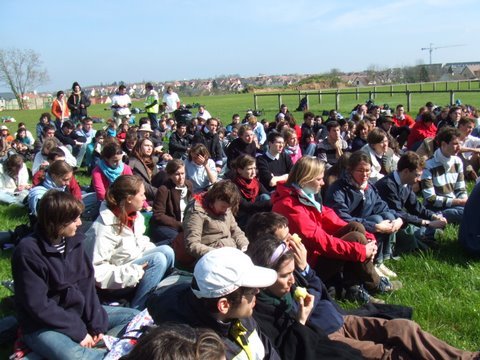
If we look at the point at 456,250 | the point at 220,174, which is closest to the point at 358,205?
the point at 456,250

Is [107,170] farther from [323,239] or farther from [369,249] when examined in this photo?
[369,249]

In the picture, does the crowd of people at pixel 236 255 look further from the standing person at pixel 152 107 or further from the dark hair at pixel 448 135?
the standing person at pixel 152 107

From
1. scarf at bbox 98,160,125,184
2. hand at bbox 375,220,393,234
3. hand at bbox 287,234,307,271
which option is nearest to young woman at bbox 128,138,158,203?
scarf at bbox 98,160,125,184

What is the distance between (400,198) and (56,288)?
4227 mm

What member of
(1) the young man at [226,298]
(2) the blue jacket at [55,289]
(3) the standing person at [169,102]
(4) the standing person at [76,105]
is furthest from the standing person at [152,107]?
(1) the young man at [226,298]

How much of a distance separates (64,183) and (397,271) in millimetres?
4187

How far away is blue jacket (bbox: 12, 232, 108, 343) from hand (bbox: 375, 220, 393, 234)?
2985 millimetres

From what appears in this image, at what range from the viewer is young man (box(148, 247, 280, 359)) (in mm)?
2535

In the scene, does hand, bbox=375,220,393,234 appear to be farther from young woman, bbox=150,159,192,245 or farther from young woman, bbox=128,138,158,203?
young woman, bbox=128,138,158,203

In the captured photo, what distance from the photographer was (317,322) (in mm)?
3574

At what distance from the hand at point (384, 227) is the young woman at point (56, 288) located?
3031mm

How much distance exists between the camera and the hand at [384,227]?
17.4 ft

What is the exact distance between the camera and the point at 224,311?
2.59 m

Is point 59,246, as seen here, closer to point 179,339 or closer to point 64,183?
point 179,339
